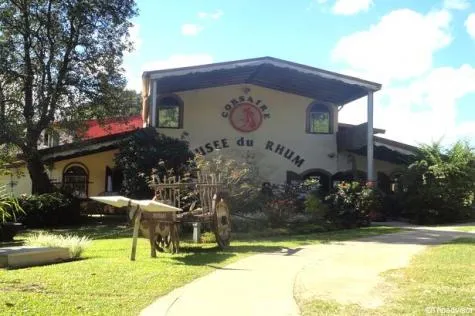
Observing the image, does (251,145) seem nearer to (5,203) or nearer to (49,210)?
(49,210)

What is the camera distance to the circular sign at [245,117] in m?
24.5

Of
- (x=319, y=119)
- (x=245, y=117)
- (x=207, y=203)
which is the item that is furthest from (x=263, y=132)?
(x=207, y=203)

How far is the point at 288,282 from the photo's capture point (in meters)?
8.38

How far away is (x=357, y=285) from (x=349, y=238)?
650 cm

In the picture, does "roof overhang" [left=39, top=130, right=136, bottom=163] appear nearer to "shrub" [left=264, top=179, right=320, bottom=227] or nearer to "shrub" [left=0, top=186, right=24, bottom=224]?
"shrub" [left=264, top=179, right=320, bottom=227]

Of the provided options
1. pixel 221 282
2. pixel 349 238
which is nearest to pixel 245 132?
pixel 349 238

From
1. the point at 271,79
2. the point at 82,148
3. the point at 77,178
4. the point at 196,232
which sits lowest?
the point at 196,232

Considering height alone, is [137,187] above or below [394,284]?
above

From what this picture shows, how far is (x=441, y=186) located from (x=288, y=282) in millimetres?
13933

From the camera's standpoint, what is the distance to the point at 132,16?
73.6ft

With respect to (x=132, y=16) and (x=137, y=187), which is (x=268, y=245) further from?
(x=132, y=16)

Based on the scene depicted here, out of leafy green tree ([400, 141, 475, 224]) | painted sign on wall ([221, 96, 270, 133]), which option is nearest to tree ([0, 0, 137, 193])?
painted sign on wall ([221, 96, 270, 133])

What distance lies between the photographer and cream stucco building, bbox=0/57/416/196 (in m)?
23.7

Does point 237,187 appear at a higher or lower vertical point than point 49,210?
higher
